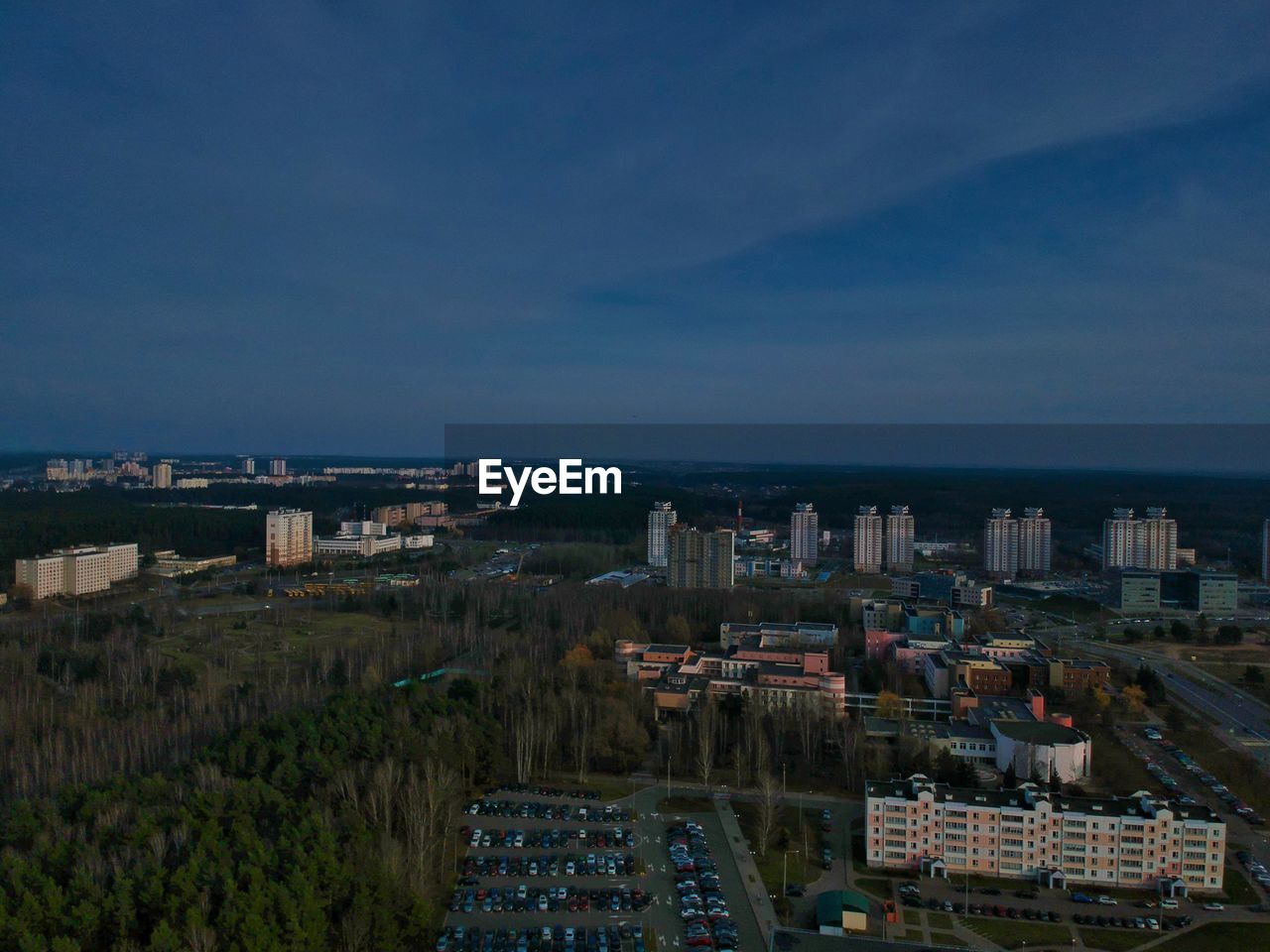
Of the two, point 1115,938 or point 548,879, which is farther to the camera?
point 548,879

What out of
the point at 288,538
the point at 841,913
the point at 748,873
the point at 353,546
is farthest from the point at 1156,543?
the point at 288,538

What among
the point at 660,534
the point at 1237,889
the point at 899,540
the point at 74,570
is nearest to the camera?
the point at 1237,889

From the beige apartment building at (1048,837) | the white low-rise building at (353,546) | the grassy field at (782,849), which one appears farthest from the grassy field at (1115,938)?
the white low-rise building at (353,546)

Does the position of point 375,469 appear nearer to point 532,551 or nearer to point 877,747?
point 532,551

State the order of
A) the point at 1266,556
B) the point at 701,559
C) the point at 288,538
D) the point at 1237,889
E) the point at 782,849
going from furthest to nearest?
the point at 288,538 → the point at 1266,556 → the point at 701,559 → the point at 782,849 → the point at 1237,889

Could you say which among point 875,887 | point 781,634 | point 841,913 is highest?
point 781,634

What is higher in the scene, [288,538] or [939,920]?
[288,538]

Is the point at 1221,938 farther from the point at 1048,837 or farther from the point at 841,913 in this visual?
the point at 841,913
